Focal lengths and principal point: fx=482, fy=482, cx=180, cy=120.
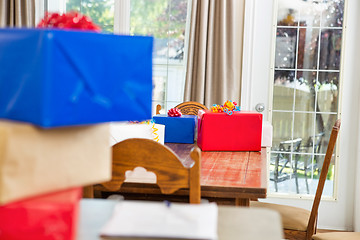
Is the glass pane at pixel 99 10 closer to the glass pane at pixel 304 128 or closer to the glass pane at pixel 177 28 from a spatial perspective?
the glass pane at pixel 177 28

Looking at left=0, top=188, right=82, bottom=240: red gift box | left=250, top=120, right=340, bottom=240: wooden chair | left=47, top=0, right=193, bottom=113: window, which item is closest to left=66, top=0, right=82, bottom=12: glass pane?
left=47, top=0, right=193, bottom=113: window

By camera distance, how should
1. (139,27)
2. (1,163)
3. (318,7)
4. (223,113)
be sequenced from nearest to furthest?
(1,163) → (223,113) → (318,7) → (139,27)

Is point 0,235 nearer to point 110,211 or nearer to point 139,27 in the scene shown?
point 110,211

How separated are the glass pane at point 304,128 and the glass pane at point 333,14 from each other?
656mm

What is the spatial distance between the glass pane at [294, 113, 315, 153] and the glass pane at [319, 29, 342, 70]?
0.38 m

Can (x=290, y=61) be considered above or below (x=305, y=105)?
above

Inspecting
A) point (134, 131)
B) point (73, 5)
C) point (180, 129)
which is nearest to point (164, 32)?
point (73, 5)

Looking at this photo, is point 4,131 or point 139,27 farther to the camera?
point 139,27

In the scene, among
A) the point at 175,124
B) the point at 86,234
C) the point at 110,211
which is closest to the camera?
the point at 86,234

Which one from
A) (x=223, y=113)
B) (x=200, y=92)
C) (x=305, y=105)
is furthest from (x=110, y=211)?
(x=305, y=105)

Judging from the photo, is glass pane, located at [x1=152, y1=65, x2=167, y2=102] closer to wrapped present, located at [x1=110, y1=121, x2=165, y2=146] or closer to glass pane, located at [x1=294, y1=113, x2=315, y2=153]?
glass pane, located at [x1=294, y1=113, x2=315, y2=153]

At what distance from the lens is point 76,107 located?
33.9 inches

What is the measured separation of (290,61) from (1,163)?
2.94 meters

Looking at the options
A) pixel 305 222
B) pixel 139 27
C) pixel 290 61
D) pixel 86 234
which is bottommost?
pixel 305 222
